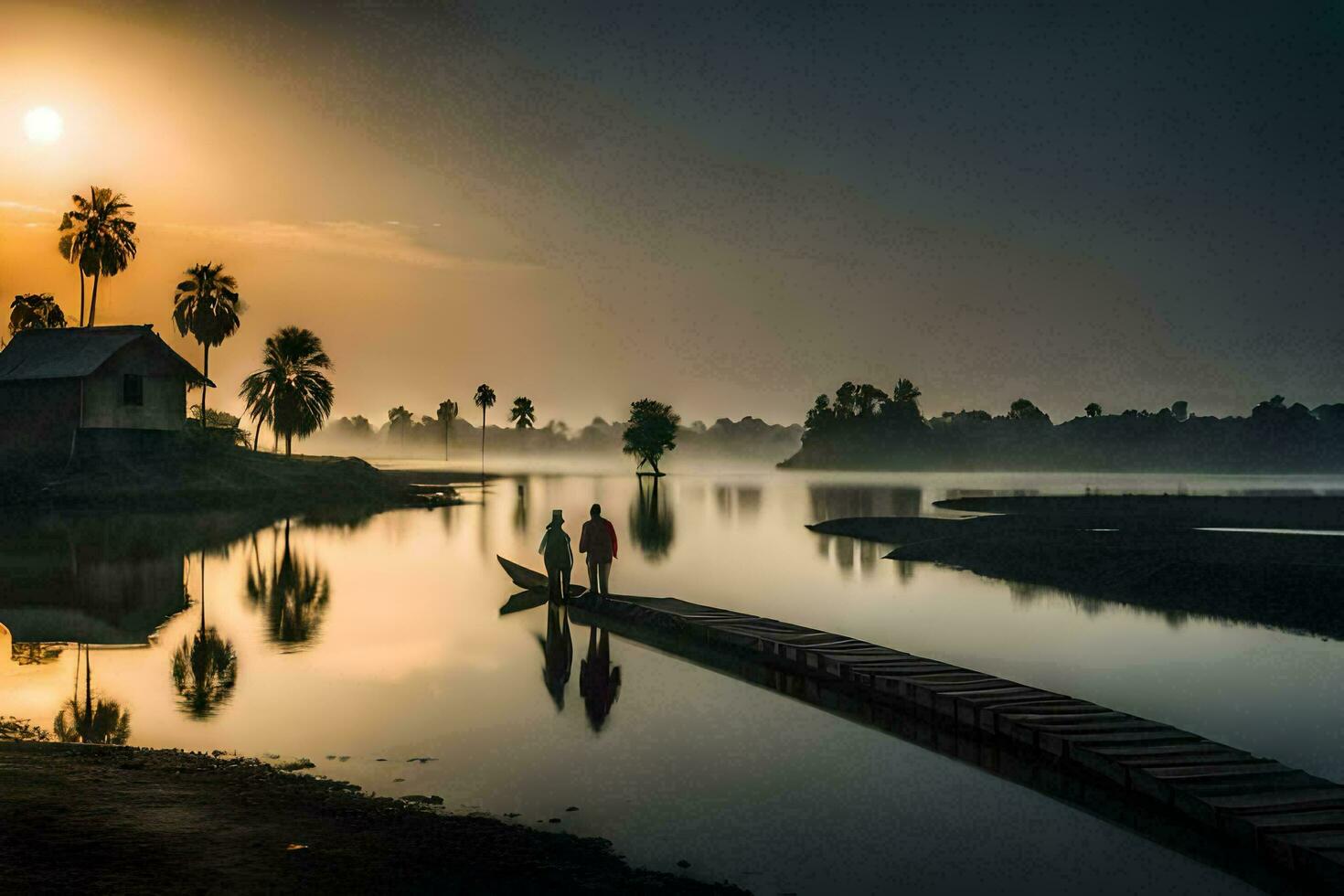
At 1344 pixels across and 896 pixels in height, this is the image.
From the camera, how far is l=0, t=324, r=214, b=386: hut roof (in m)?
63.9

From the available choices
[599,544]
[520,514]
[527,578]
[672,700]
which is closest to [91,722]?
[672,700]

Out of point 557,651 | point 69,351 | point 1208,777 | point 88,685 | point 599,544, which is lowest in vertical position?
point 557,651

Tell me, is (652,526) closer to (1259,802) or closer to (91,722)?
(91,722)

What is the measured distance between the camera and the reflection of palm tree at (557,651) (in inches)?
685

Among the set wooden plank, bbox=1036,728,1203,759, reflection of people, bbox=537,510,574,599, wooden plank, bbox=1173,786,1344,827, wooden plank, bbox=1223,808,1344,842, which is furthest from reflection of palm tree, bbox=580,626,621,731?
wooden plank, bbox=1223,808,1344,842

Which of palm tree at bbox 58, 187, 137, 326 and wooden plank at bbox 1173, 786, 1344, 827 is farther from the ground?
palm tree at bbox 58, 187, 137, 326

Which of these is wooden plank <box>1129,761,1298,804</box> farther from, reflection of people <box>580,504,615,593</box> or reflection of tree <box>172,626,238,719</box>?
reflection of people <box>580,504,615,593</box>

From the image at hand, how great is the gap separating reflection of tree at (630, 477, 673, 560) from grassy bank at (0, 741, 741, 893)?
32.1 m

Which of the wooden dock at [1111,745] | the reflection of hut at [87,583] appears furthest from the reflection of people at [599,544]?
the reflection of hut at [87,583]

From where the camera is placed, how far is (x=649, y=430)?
17575 cm

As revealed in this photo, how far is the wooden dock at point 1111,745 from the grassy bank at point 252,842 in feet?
17.4

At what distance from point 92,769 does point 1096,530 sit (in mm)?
47891

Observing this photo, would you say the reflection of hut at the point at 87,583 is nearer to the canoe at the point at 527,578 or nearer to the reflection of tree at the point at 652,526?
the canoe at the point at 527,578

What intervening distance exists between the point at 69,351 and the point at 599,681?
209 ft
